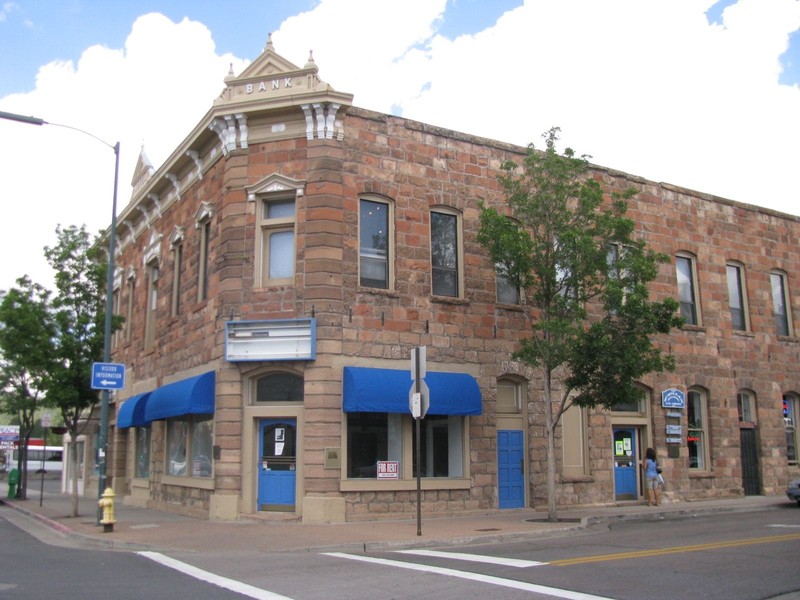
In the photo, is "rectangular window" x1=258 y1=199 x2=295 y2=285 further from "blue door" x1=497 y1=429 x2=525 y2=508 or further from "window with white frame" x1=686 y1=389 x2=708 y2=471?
"window with white frame" x1=686 y1=389 x2=708 y2=471

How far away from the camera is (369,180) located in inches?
730

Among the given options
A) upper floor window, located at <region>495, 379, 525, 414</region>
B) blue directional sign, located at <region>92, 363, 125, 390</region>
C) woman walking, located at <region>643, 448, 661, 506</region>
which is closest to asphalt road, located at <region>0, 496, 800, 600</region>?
blue directional sign, located at <region>92, 363, 125, 390</region>

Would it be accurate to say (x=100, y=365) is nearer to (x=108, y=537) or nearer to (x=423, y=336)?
(x=108, y=537)

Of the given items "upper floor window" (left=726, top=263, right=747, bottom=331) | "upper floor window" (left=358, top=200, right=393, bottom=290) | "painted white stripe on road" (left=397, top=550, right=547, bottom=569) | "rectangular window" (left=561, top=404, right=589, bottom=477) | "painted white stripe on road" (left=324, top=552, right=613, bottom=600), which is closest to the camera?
"painted white stripe on road" (left=324, top=552, right=613, bottom=600)

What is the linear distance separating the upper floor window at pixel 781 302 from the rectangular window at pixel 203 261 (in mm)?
18195

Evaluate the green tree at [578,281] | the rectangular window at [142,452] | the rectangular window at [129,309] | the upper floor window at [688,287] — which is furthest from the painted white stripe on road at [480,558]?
the rectangular window at [129,309]

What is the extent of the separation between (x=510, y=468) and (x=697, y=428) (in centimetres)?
726

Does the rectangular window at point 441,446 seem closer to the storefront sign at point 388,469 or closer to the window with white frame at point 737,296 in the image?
the storefront sign at point 388,469

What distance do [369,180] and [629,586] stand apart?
11.6 meters

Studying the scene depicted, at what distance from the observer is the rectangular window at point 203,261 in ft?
67.3

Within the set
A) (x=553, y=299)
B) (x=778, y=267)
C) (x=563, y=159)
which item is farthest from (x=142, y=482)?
(x=778, y=267)

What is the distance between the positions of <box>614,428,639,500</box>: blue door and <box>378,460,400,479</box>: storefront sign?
7.07 meters

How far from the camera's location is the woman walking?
21234 mm

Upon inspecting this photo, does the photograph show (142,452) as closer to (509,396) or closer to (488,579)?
(509,396)
